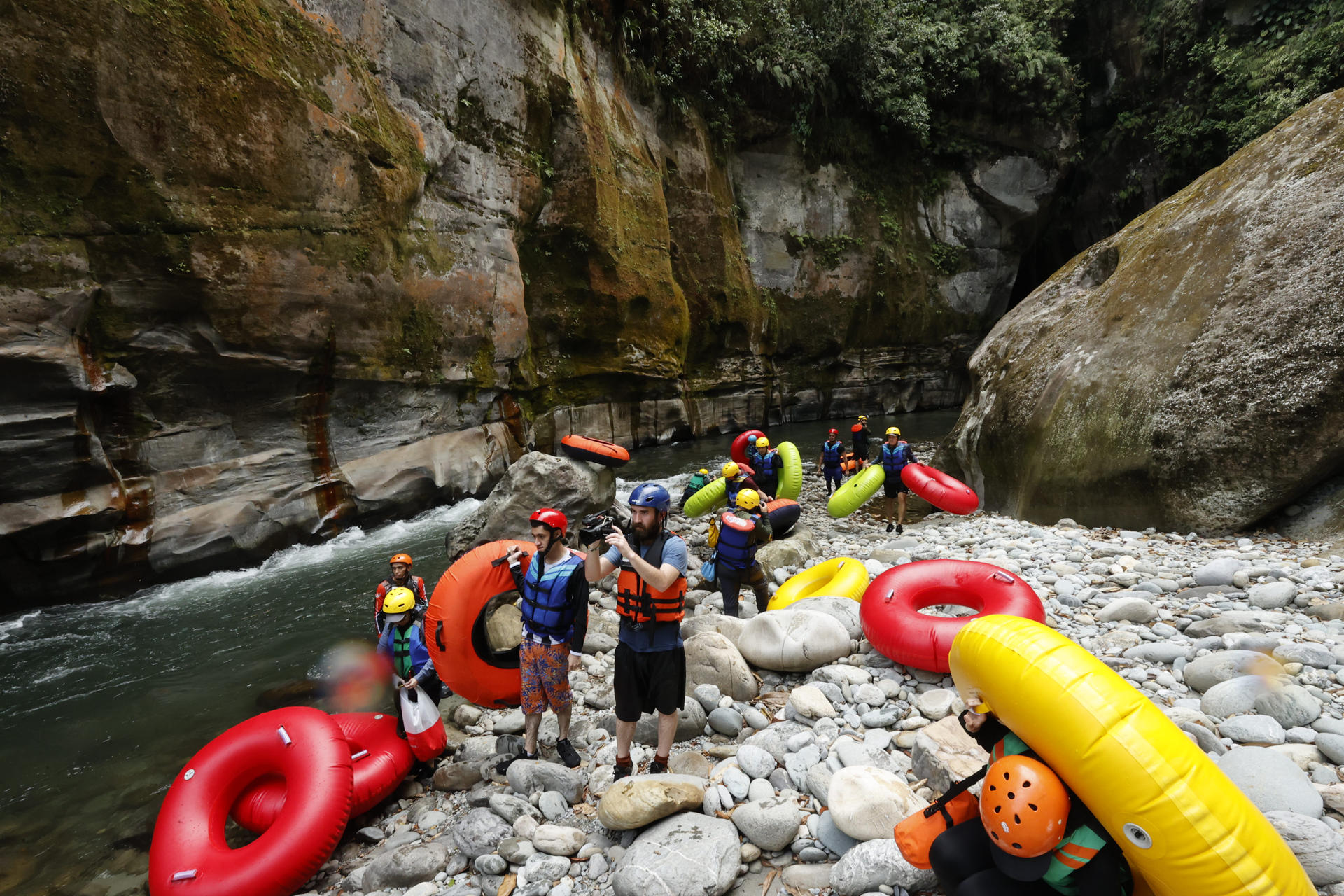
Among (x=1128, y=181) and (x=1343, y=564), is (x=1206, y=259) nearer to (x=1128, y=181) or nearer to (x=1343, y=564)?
(x=1343, y=564)

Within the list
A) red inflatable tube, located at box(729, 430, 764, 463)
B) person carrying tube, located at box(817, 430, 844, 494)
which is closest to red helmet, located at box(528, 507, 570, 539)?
person carrying tube, located at box(817, 430, 844, 494)

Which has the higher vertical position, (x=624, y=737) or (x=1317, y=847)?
(x=1317, y=847)

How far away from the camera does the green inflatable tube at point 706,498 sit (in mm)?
9156

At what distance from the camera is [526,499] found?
26.6 feet

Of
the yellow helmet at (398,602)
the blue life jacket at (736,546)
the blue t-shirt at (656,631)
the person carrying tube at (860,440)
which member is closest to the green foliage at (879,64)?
the person carrying tube at (860,440)

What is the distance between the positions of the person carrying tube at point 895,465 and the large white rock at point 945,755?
589 cm

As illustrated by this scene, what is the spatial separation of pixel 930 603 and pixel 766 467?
578 cm

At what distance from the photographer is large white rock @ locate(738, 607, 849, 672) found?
162 inches

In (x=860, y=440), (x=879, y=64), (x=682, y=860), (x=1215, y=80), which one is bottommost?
(x=682, y=860)

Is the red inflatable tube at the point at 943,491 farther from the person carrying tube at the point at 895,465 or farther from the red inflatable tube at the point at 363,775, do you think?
the red inflatable tube at the point at 363,775

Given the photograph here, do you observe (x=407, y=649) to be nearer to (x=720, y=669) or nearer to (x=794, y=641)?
(x=720, y=669)

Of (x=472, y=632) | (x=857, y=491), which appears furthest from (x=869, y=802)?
(x=857, y=491)

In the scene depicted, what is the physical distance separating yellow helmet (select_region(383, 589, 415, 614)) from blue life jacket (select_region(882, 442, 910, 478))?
6.99m

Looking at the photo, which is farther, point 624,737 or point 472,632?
point 472,632
